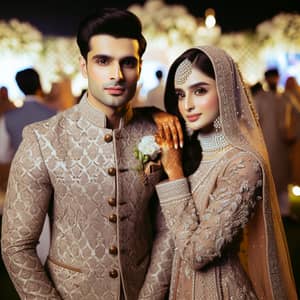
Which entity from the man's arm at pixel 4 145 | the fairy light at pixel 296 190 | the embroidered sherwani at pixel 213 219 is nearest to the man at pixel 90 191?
the embroidered sherwani at pixel 213 219

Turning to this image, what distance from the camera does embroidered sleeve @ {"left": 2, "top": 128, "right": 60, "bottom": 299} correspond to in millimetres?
1756

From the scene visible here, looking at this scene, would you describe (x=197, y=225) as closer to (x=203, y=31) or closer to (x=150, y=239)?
(x=150, y=239)

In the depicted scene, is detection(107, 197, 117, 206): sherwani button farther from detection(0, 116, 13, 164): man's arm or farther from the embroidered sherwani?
detection(0, 116, 13, 164): man's arm

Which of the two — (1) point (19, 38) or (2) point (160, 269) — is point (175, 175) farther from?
(1) point (19, 38)

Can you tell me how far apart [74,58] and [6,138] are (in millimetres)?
4335

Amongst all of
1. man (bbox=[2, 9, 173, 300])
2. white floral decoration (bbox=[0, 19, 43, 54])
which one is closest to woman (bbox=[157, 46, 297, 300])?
man (bbox=[2, 9, 173, 300])

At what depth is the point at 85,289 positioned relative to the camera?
5.89ft

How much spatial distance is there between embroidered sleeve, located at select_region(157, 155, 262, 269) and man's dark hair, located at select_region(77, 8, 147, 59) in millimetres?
499

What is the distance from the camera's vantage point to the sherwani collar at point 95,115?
182 centimetres

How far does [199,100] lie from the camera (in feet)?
5.83

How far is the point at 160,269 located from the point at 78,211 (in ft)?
1.09

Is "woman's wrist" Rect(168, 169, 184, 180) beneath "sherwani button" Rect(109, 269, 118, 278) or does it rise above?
above

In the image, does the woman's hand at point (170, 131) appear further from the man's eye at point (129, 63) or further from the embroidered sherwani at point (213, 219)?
the man's eye at point (129, 63)

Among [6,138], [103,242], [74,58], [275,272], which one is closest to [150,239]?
[103,242]
